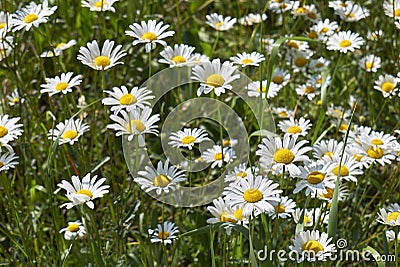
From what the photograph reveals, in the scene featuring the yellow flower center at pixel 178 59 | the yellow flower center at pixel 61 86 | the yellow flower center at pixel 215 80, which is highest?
the yellow flower center at pixel 178 59

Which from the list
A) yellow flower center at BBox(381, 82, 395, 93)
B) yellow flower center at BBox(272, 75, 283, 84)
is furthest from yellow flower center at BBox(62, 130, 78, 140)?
yellow flower center at BBox(381, 82, 395, 93)

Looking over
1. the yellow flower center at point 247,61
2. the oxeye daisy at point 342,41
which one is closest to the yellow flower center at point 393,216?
the yellow flower center at point 247,61

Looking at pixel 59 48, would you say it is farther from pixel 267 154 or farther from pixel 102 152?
pixel 267 154

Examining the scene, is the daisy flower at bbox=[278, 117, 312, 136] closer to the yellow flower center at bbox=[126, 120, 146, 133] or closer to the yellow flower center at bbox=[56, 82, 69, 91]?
the yellow flower center at bbox=[126, 120, 146, 133]

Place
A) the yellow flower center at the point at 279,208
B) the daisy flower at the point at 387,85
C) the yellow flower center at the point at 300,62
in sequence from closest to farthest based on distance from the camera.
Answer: the yellow flower center at the point at 279,208 → the daisy flower at the point at 387,85 → the yellow flower center at the point at 300,62

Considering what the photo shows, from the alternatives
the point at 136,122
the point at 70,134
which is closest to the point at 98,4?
the point at 70,134

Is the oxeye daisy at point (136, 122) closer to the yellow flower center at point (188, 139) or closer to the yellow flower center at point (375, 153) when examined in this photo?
the yellow flower center at point (188, 139)

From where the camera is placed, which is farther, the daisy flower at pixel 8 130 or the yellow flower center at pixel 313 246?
the daisy flower at pixel 8 130
